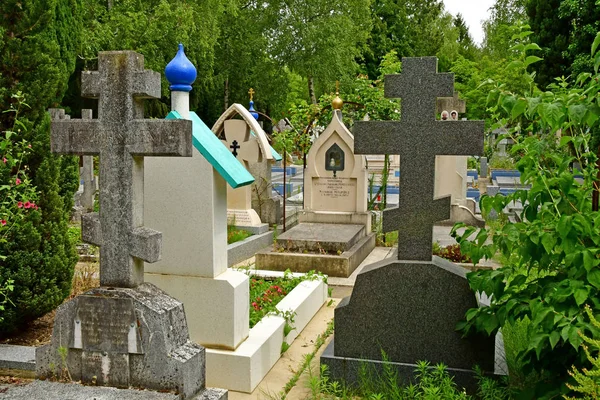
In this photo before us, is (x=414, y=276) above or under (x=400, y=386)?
above

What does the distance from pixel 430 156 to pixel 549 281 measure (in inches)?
54.1

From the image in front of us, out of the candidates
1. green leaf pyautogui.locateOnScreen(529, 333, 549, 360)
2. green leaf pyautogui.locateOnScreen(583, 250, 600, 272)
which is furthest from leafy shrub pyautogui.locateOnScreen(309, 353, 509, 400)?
green leaf pyautogui.locateOnScreen(583, 250, 600, 272)

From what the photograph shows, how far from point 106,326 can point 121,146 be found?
1016 mm

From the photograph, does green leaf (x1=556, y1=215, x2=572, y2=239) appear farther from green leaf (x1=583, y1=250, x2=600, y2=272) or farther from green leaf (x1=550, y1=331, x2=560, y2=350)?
green leaf (x1=550, y1=331, x2=560, y2=350)

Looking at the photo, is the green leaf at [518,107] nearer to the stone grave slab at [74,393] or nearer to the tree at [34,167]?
the stone grave slab at [74,393]

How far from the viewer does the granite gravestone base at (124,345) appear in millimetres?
3410

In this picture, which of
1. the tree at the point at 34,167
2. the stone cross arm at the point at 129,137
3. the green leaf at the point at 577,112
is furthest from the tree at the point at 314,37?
the stone cross arm at the point at 129,137

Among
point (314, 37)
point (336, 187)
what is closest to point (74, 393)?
point (336, 187)

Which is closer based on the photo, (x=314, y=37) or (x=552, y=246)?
(x=552, y=246)

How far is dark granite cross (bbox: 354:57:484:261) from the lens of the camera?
4.78 metres

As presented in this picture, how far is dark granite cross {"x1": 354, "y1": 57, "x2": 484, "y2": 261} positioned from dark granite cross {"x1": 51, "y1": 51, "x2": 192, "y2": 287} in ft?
6.27

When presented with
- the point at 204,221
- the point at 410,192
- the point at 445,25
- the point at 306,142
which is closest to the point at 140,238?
the point at 204,221

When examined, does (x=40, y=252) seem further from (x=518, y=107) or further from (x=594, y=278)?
(x=594, y=278)

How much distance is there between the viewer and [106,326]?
3.46 meters
